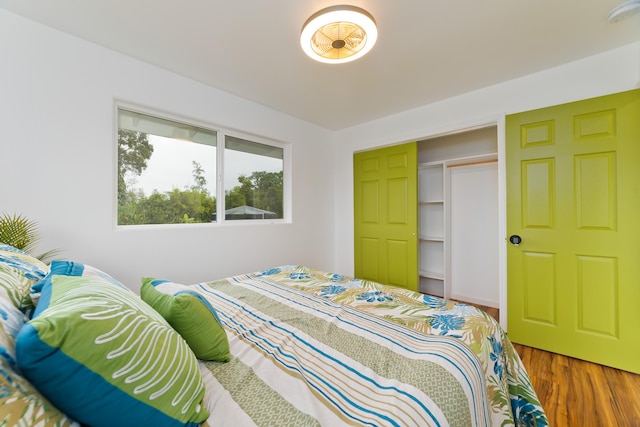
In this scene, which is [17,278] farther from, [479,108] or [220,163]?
[479,108]

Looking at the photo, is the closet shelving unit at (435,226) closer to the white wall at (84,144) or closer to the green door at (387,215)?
the green door at (387,215)

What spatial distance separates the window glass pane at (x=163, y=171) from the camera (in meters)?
2.19

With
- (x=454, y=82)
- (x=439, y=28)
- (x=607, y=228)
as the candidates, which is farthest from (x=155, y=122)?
(x=607, y=228)

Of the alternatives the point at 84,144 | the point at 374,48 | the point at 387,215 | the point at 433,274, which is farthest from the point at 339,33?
the point at 433,274

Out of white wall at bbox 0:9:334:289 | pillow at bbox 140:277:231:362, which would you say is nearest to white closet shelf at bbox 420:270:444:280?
white wall at bbox 0:9:334:289

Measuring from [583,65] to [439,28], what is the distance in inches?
55.3

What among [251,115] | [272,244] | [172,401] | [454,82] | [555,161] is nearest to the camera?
[172,401]

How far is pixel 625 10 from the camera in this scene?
61.7 inches

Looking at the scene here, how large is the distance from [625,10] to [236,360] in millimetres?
2900

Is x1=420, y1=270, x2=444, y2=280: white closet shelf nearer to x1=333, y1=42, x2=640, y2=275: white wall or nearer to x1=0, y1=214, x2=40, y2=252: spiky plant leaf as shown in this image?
x1=333, y1=42, x2=640, y2=275: white wall

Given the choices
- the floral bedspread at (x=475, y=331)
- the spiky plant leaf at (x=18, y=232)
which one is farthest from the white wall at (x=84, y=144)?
the floral bedspread at (x=475, y=331)

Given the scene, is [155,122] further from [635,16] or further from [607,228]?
[607,228]

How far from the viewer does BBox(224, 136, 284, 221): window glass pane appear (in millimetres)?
2881

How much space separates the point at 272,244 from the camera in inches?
123
